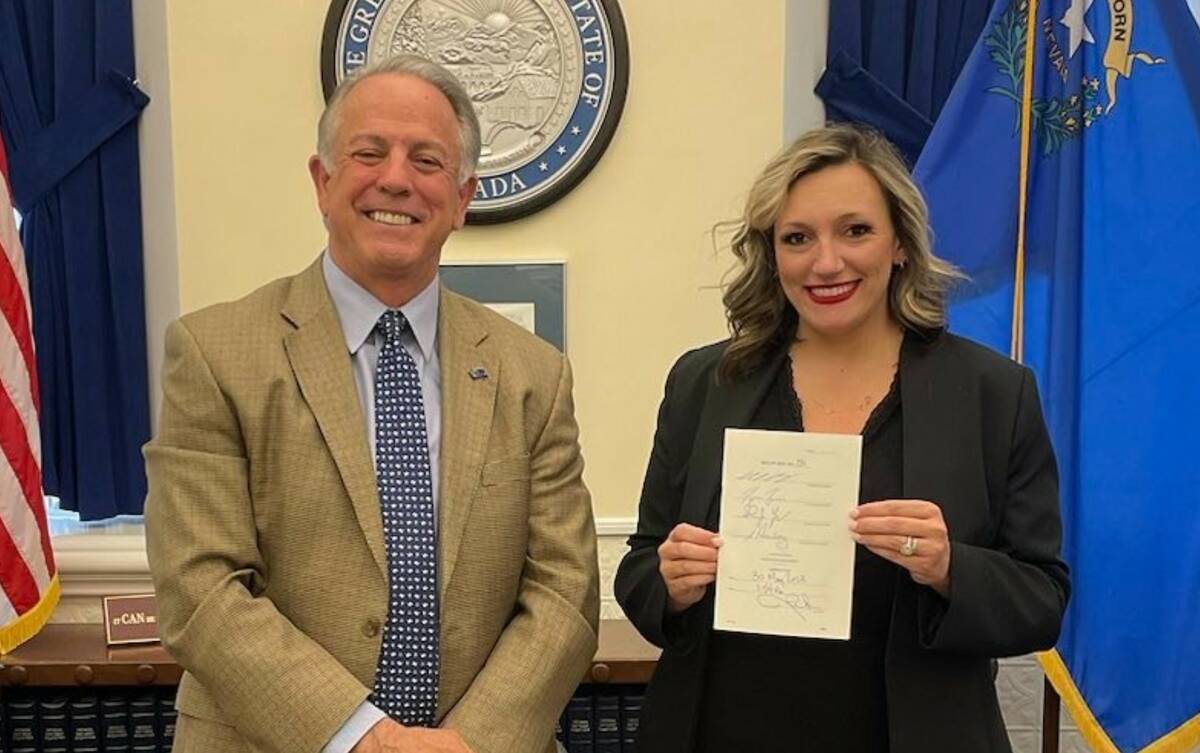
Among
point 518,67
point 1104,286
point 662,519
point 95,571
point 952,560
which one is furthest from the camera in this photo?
point 95,571

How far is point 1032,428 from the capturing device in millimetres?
1404

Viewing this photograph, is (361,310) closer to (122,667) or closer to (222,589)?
(222,589)

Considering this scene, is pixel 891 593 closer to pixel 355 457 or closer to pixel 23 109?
pixel 355 457

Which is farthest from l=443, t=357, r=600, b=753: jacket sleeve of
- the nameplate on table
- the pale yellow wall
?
the nameplate on table

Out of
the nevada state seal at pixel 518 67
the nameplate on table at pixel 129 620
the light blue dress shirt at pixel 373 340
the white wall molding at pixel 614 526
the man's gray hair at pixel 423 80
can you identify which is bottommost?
the nameplate on table at pixel 129 620

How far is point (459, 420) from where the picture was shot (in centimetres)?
147

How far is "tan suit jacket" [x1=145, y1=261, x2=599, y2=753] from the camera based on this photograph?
A: 1.36m

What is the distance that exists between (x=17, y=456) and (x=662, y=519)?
1.70 metres

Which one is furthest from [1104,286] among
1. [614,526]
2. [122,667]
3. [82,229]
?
[82,229]

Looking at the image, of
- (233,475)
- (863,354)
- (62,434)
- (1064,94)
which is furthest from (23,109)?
A: (1064,94)

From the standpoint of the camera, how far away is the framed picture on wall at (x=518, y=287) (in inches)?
112

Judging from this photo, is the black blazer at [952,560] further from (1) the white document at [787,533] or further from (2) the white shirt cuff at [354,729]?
(2) the white shirt cuff at [354,729]

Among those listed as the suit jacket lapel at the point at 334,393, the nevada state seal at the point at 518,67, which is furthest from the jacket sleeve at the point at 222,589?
the nevada state seal at the point at 518,67

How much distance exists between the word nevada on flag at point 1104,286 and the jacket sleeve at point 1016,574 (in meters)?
0.92
